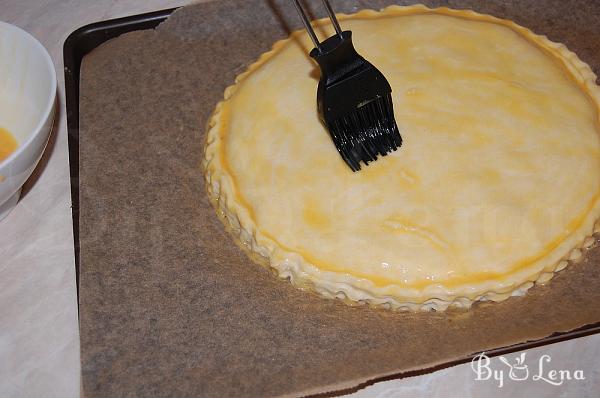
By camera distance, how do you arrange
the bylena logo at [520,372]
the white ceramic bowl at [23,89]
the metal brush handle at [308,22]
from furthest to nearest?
the white ceramic bowl at [23,89] → the bylena logo at [520,372] → the metal brush handle at [308,22]

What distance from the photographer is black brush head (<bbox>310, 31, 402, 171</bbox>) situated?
147 centimetres

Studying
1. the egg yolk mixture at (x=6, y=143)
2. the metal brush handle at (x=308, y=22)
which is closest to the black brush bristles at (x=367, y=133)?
the metal brush handle at (x=308, y=22)

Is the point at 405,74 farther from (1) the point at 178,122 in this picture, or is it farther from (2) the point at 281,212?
(1) the point at 178,122

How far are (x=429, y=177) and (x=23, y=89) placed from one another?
113 centimetres

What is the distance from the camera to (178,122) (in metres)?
1.89

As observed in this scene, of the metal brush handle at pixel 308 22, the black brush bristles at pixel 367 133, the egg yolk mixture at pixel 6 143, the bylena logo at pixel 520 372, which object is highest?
the metal brush handle at pixel 308 22

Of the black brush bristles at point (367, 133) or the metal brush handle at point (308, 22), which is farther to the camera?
the black brush bristles at point (367, 133)

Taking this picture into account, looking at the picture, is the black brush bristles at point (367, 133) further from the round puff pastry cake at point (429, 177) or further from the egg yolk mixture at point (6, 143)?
the egg yolk mixture at point (6, 143)

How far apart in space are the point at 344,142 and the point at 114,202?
0.63 metres

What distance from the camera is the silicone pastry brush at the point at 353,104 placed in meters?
1.46

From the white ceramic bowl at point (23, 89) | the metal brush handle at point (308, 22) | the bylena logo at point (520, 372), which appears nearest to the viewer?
the metal brush handle at point (308, 22)

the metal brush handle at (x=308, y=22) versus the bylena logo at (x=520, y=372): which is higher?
the metal brush handle at (x=308, y=22)

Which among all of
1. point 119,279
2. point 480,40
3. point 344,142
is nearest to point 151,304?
point 119,279

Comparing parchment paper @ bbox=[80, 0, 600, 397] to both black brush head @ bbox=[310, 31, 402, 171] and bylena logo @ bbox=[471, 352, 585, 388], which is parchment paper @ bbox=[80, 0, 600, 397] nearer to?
bylena logo @ bbox=[471, 352, 585, 388]
